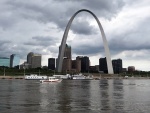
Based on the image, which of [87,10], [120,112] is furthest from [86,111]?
[87,10]

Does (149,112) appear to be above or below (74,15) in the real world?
below

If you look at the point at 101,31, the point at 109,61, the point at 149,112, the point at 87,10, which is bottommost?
the point at 149,112

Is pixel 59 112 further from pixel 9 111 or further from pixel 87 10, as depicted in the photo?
pixel 87 10

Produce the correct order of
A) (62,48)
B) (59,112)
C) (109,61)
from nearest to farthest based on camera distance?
(59,112) → (62,48) → (109,61)

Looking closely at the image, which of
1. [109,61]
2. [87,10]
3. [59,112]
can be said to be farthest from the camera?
[109,61]

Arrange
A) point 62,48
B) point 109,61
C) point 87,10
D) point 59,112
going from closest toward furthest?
point 59,112
point 87,10
point 62,48
point 109,61

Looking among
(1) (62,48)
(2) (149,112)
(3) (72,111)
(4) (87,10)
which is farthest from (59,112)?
(1) (62,48)

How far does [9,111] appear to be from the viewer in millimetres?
32625

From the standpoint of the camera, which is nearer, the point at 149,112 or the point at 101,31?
the point at 149,112

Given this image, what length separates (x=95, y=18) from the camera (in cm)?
15988

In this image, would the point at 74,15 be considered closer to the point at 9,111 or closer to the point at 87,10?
the point at 87,10

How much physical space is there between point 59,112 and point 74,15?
13037cm

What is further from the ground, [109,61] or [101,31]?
[101,31]

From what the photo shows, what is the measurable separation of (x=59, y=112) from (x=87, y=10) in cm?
12950
